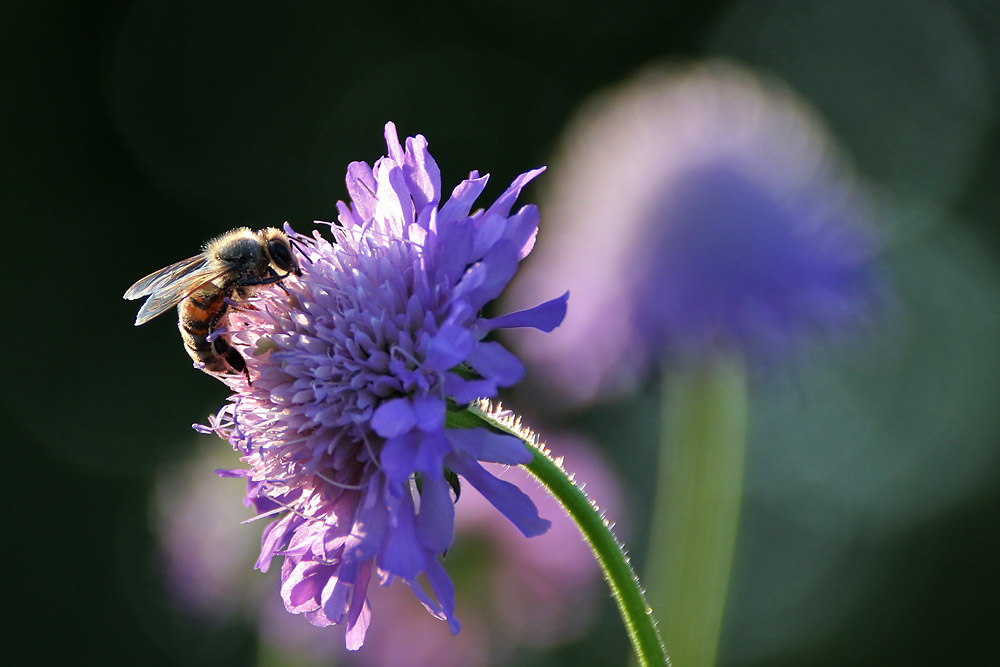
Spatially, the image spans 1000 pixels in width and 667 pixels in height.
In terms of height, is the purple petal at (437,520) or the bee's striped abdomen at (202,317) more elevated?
the bee's striped abdomen at (202,317)

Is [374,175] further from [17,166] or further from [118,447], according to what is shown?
[17,166]

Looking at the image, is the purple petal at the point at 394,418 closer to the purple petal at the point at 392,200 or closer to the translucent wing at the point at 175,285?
the purple petal at the point at 392,200

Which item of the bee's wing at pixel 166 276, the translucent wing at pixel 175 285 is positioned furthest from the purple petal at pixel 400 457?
the bee's wing at pixel 166 276

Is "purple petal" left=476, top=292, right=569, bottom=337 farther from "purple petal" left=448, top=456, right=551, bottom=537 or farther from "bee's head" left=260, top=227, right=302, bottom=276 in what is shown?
"bee's head" left=260, top=227, right=302, bottom=276

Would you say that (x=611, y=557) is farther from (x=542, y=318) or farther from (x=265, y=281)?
(x=265, y=281)

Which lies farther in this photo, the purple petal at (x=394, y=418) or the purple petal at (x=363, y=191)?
the purple petal at (x=363, y=191)
